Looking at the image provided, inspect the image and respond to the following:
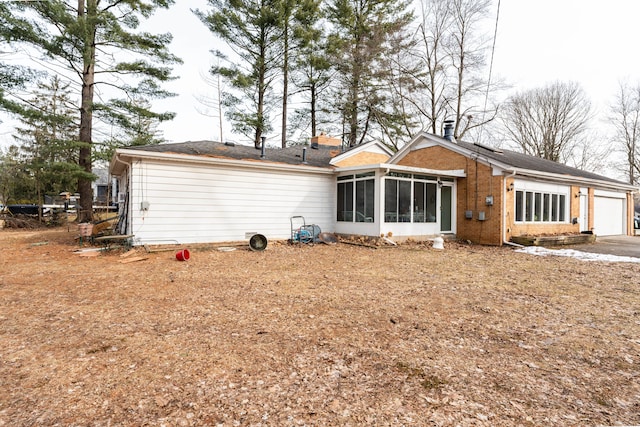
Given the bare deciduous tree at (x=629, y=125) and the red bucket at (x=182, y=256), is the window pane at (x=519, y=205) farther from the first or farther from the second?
the bare deciduous tree at (x=629, y=125)

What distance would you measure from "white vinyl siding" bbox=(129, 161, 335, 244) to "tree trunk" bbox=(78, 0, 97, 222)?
7318 mm

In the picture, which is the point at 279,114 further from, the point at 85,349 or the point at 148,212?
the point at 85,349

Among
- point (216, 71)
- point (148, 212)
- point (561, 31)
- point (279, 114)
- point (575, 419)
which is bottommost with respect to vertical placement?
point (575, 419)

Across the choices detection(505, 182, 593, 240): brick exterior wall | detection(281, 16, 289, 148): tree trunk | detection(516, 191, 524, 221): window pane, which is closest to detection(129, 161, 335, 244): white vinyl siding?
detection(505, 182, 593, 240): brick exterior wall

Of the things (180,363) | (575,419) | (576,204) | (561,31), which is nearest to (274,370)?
(180,363)

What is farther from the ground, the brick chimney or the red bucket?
the brick chimney

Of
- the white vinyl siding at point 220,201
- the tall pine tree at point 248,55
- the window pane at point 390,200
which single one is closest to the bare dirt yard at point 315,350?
the white vinyl siding at point 220,201

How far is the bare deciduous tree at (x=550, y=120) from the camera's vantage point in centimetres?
2684

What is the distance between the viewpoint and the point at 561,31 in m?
8.07

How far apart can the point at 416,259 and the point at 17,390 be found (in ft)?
25.7

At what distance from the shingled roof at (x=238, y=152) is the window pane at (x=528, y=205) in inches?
294

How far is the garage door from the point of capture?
15.1 meters

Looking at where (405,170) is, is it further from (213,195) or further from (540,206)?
(213,195)

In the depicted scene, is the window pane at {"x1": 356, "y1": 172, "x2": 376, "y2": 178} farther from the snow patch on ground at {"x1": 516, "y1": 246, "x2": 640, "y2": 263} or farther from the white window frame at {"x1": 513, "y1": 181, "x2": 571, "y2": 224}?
the snow patch on ground at {"x1": 516, "y1": 246, "x2": 640, "y2": 263}
